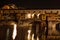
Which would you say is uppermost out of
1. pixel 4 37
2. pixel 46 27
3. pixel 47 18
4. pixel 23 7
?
pixel 23 7

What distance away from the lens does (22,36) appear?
6.72 metres

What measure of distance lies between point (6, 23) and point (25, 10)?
1.14 m

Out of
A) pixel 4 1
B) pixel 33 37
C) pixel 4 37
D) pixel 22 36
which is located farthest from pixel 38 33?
pixel 4 1

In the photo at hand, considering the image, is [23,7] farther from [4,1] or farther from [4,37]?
[4,37]

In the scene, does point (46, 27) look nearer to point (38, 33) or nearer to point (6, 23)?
point (38, 33)

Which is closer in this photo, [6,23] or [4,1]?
[6,23]

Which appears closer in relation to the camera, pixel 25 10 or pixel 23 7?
pixel 25 10

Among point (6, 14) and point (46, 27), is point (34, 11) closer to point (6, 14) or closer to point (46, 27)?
point (46, 27)

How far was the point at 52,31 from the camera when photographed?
21.8ft

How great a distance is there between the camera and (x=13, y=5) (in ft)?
23.5

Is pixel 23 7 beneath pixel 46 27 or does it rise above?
above

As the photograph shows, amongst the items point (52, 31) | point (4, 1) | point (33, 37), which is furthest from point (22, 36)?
point (4, 1)

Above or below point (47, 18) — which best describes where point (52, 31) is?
below

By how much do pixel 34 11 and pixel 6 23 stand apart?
149cm
